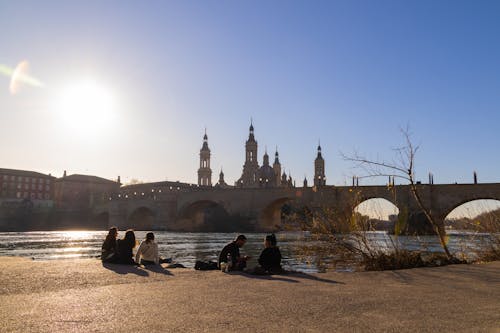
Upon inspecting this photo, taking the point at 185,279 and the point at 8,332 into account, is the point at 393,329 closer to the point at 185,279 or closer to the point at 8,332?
the point at 8,332

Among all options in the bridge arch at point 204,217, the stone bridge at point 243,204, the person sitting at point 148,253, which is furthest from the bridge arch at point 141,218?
the person sitting at point 148,253

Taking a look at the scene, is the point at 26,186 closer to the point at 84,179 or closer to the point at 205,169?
the point at 84,179

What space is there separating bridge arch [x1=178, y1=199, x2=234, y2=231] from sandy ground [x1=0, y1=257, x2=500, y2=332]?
2037 inches

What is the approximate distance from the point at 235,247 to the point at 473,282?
14.1 ft

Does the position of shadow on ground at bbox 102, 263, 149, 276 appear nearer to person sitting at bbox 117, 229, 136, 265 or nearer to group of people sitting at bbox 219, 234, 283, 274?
person sitting at bbox 117, 229, 136, 265

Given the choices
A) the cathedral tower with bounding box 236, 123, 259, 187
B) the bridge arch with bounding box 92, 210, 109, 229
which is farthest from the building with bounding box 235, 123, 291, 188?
the bridge arch with bounding box 92, 210, 109, 229

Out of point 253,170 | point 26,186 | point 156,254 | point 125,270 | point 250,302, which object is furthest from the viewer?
point 253,170

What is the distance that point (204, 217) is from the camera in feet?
229

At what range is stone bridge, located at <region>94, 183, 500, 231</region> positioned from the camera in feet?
139

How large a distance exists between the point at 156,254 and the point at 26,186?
83866mm

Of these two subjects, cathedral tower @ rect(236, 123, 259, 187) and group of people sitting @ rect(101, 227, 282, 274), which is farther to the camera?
cathedral tower @ rect(236, 123, 259, 187)

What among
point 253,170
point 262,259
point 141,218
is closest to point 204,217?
point 141,218

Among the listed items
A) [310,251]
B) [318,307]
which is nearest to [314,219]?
[310,251]

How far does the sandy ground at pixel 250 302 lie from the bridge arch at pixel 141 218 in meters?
62.5
